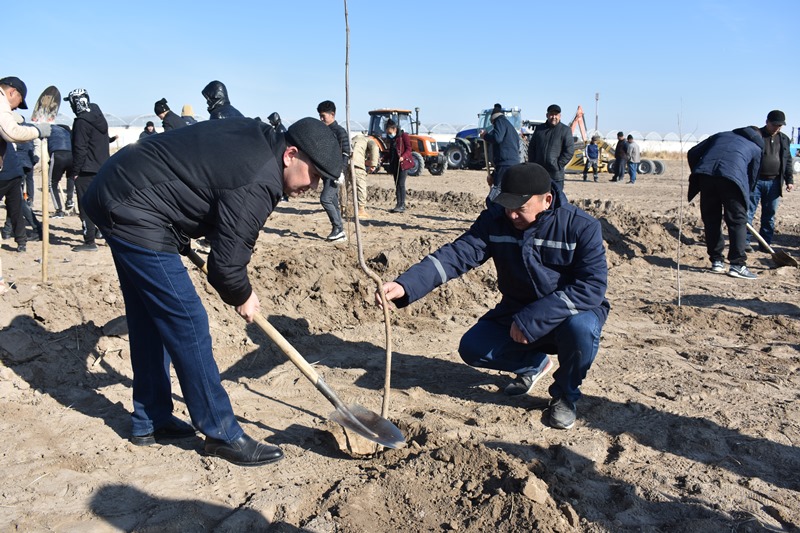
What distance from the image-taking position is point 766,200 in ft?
28.7

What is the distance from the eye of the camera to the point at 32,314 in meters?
4.55

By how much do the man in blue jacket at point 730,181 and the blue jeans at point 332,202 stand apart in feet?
14.3

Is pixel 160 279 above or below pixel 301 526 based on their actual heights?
above

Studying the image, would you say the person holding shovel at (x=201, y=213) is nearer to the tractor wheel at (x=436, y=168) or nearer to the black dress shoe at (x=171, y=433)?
the black dress shoe at (x=171, y=433)

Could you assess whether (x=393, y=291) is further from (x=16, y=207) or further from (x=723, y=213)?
(x=723, y=213)

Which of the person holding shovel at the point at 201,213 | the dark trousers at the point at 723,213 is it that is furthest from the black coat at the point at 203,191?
the dark trousers at the point at 723,213

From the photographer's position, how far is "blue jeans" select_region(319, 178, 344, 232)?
8.77m

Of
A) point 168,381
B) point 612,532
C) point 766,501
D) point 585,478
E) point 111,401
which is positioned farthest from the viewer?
point 111,401

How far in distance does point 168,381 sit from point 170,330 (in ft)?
1.72

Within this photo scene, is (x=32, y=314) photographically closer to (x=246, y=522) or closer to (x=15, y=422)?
(x=15, y=422)

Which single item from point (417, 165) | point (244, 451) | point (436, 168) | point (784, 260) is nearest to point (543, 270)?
point (244, 451)

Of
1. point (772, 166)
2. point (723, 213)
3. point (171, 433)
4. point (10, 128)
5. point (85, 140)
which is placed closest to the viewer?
point (171, 433)

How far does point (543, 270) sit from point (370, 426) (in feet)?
4.30

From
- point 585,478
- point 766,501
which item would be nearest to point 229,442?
point 585,478
